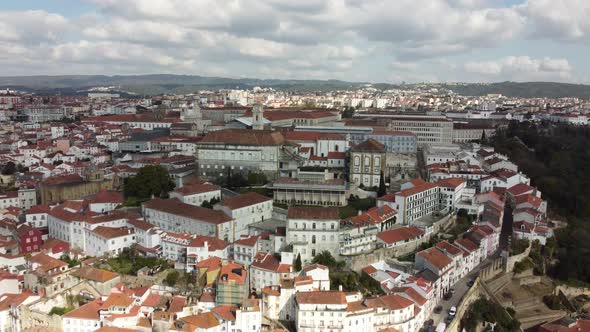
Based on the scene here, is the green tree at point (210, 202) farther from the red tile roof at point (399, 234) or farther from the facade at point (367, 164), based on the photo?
the red tile roof at point (399, 234)

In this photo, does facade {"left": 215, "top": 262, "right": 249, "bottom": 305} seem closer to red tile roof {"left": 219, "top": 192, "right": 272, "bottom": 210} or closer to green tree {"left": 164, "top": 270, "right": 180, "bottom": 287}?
green tree {"left": 164, "top": 270, "right": 180, "bottom": 287}

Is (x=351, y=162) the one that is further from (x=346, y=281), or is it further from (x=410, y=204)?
(x=346, y=281)

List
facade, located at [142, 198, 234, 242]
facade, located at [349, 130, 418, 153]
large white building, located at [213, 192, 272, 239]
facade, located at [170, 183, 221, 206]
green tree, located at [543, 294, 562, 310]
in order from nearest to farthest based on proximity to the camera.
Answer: facade, located at [142, 198, 234, 242]
large white building, located at [213, 192, 272, 239]
green tree, located at [543, 294, 562, 310]
facade, located at [170, 183, 221, 206]
facade, located at [349, 130, 418, 153]

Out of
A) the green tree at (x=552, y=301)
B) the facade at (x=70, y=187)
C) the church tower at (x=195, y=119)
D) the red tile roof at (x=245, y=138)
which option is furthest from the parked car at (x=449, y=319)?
the church tower at (x=195, y=119)

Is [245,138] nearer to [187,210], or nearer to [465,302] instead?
[187,210]

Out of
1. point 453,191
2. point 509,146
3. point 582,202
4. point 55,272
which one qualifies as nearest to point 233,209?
point 55,272

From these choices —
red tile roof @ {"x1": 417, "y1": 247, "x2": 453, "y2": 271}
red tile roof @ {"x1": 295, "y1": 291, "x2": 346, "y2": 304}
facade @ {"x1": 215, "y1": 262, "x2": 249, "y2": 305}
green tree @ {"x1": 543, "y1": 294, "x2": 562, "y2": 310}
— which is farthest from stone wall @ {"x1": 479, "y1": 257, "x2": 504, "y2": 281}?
facade @ {"x1": 215, "y1": 262, "x2": 249, "y2": 305}
